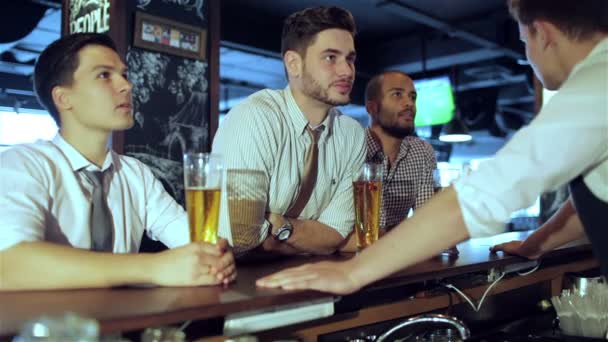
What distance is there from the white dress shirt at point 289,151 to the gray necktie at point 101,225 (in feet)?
1.68

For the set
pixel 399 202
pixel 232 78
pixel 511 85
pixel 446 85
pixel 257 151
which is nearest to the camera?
pixel 257 151

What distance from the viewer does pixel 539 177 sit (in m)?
1.15

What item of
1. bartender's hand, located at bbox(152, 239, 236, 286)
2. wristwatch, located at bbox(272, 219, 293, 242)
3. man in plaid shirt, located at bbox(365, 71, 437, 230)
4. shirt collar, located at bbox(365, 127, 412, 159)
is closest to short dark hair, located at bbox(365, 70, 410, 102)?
man in plaid shirt, located at bbox(365, 71, 437, 230)

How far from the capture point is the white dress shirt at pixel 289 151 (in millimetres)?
1964

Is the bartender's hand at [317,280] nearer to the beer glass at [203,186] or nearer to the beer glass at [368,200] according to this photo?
the beer glass at [203,186]

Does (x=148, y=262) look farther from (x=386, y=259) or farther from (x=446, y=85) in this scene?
(x=446, y=85)

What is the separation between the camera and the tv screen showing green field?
719 cm

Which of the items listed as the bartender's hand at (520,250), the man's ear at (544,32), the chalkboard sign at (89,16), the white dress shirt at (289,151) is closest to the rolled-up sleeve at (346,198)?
the white dress shirt at (289,151)

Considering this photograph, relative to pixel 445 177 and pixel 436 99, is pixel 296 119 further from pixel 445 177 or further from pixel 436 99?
pixel 436 99

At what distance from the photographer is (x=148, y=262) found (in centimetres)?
117

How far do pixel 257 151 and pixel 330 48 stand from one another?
1.68 feet

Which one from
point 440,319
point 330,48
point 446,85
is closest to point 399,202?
point 330,48

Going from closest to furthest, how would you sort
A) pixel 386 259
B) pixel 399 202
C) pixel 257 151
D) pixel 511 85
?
pixel 386 259, pixel 257 151, pixel 399 202, pixel 511 85

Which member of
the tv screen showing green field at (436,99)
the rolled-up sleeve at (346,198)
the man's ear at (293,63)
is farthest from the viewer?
the tv screen showing green field at (436,99)
